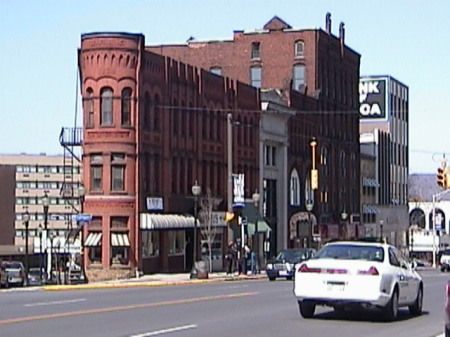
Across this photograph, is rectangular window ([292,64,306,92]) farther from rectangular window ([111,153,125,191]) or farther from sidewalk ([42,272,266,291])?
rectangular window ([111,153,125,191])

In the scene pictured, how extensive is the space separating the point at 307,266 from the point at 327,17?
7081 centimetres

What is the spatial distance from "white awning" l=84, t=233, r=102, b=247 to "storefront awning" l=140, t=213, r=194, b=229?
7.81 ft

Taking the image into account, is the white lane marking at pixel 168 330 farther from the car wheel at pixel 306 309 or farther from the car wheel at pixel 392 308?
the car wheel at pixel 392 308

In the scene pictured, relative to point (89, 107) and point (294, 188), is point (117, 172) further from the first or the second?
point (294, 188)

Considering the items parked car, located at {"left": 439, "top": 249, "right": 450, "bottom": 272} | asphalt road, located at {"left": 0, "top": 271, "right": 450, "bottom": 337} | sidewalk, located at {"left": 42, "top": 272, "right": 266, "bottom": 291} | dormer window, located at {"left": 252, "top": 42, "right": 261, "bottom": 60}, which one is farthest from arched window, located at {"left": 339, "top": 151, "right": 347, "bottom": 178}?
asphalt road, located at {"left": 0, "top": 271, "right": 450, "bottom": 337}

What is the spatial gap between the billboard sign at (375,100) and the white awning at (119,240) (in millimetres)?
59351

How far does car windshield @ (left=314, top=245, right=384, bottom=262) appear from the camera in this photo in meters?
21.8

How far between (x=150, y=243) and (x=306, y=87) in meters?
28.6

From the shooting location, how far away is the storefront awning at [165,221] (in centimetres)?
5612

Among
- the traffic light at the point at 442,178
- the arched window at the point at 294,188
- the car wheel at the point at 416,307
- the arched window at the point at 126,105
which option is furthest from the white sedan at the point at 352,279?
the arched window at the point at 294,188

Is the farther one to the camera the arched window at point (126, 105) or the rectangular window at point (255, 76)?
the rectangular window at point (255, 76)

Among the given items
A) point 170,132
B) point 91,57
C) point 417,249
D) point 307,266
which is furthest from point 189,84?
point 417,249

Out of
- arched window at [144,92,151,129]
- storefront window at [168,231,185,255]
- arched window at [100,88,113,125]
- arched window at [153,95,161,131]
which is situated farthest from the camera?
storefront window at [168,231,185,255]

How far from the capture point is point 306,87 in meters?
82.6
